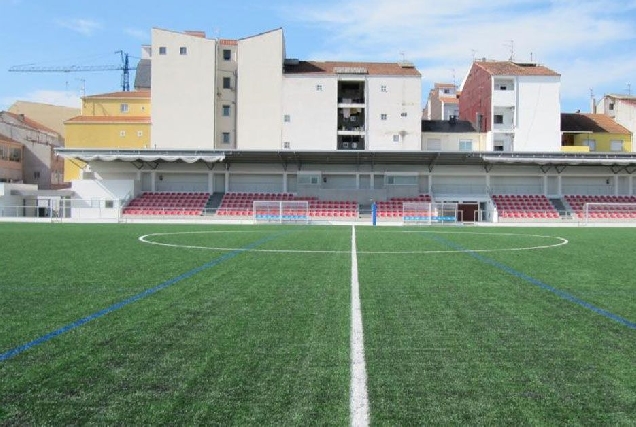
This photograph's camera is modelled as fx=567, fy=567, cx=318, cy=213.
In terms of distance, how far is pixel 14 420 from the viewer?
11.4 feet

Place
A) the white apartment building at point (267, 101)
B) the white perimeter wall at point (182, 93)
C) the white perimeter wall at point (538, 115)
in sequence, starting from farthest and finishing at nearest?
the white perimeter wall at point (538, 115) → the white apartment building at point (267, 101) → the white perimeter wall at point (182, 93)

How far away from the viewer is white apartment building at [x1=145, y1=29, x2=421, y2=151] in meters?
54.2

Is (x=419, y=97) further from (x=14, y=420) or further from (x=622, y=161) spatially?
(x=14, y=420)

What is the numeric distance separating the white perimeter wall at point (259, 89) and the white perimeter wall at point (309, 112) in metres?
1.00

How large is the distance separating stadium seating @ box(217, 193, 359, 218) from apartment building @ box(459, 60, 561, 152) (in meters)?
18.0

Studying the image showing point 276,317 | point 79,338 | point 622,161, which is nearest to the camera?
point 79,338

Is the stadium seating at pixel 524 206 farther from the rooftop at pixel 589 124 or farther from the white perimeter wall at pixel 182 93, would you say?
the white perimeter wall at pixel 182 93

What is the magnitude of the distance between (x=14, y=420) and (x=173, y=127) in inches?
2086

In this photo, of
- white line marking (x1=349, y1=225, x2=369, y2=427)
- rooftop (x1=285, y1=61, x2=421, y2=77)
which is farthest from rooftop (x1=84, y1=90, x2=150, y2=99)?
white line marking (x1=349, y1=225, x2=369, y2=427)

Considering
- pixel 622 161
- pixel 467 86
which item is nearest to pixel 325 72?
pixel 467 86

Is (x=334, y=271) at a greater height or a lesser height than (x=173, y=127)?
lesser

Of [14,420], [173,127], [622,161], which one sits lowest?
[14,420]

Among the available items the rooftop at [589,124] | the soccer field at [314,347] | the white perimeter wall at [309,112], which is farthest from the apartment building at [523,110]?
the soccer field at [314,347]

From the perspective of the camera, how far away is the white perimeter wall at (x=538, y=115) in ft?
179
